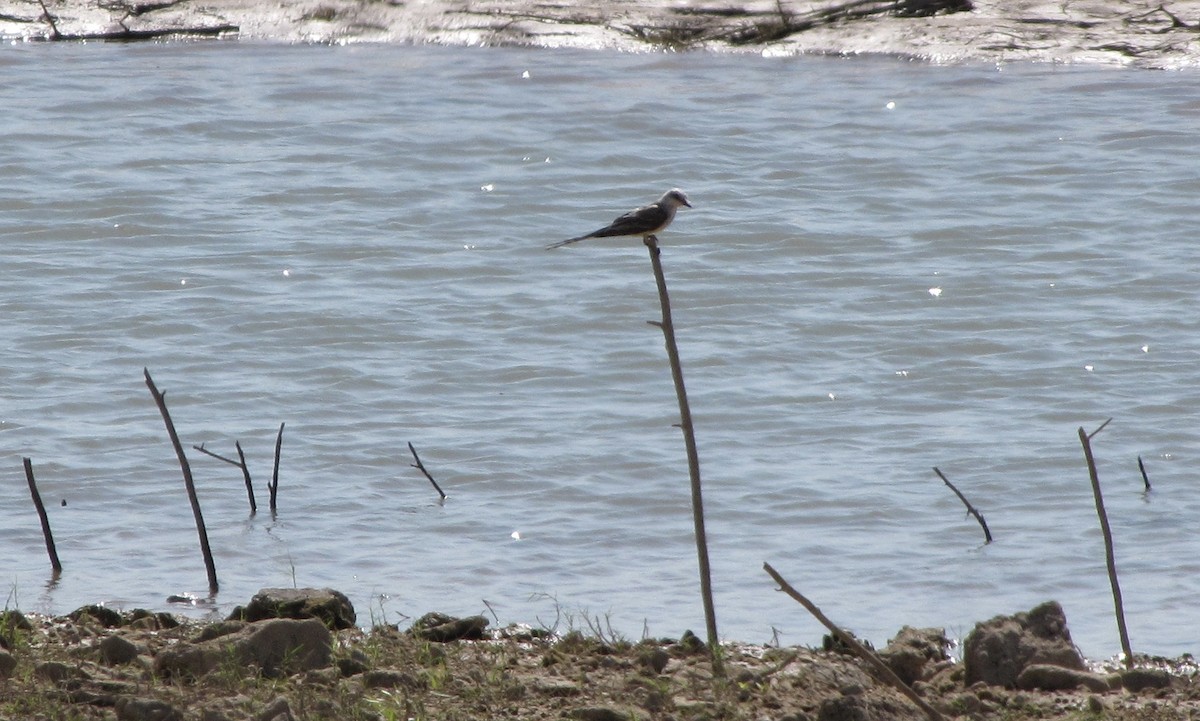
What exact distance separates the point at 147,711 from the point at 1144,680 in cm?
277

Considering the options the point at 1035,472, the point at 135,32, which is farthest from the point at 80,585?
the point at 135,32

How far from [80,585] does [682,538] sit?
8.23 ft

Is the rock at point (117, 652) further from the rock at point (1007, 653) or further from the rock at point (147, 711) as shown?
the rock at point (1007, 653)

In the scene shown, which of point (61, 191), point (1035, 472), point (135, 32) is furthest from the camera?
point (135, 32)

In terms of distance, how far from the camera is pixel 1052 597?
6945 mm

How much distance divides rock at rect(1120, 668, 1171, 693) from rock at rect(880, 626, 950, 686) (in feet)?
1.90

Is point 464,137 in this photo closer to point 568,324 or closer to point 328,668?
point 568,324

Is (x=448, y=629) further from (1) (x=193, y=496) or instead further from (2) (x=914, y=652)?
(2) (x=914, y=652)

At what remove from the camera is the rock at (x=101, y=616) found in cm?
571

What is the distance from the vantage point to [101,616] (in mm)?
5754

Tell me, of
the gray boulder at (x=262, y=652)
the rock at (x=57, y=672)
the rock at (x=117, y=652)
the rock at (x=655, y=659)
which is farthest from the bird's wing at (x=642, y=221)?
the rock at (x=57, y=672)

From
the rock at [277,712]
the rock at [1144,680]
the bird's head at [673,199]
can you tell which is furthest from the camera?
the bird's head at [673,199]

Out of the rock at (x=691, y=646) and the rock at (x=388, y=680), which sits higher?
the rock at (x=388, y=680)

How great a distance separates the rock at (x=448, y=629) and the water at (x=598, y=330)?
2.18ft
